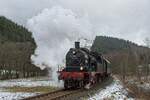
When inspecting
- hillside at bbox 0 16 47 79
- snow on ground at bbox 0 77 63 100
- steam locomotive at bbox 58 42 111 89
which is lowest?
snow on ground at bbox 0 77 63 100

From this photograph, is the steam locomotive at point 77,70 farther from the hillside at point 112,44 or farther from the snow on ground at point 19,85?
the hillside at point 112,44

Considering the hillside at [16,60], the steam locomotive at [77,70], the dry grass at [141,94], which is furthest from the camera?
the hillside at [16,60]

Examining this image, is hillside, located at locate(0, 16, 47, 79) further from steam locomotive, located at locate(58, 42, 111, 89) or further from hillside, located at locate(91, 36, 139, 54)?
hillside, located at locate(91, 36, 139, 54)

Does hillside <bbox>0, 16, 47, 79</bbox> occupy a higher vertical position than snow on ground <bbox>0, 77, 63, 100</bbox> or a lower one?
higher

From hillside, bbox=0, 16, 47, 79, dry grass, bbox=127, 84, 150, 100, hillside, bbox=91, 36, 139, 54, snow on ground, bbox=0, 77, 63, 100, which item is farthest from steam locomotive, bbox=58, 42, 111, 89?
hillside, bbox=91, 36, 139, 54

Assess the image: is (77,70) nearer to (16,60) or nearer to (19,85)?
(19,85)

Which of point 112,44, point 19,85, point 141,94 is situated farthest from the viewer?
point 112,44

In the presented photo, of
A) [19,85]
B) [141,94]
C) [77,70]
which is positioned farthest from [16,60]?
[141,94]

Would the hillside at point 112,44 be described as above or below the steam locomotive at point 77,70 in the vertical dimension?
above

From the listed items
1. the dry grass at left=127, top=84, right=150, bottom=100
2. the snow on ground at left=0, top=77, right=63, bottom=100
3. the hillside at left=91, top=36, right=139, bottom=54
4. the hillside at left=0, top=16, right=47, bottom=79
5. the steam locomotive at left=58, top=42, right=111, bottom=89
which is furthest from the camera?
the hillside at left=91, top=36, right=139, bottom=54

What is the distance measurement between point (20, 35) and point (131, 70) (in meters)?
60.6

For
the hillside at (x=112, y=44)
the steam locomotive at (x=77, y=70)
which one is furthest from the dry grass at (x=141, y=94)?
the hillside at (x=112, y=44)

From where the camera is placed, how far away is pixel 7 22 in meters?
142

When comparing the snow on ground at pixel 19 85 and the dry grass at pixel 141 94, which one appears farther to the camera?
the dry grass at pixel 141 94
